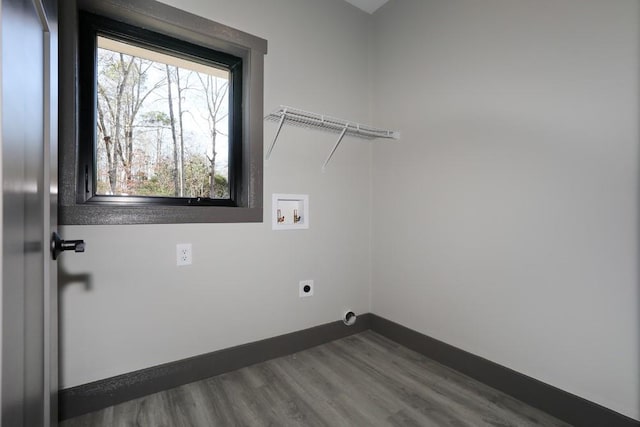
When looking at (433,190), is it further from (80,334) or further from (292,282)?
(80,334)

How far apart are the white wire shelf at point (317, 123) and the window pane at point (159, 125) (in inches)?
13.8

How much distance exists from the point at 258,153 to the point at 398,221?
3.55ft

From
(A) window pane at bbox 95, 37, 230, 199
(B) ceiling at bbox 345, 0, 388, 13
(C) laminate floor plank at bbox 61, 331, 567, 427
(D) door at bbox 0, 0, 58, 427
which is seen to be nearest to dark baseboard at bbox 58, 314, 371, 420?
(C) laminate floor plank at bbox 61, 331, 567, 427

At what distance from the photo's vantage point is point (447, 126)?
190cm

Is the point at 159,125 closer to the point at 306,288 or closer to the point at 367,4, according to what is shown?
the point at 306,288

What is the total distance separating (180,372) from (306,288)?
0.87 m

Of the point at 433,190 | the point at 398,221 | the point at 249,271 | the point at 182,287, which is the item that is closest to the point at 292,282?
the point at 249,271

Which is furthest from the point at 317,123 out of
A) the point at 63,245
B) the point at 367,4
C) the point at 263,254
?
the point at 63,245

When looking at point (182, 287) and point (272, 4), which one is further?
point (272, 4)

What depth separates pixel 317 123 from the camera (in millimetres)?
1842

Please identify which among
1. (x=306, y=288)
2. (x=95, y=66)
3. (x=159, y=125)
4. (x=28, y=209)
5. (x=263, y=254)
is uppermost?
(x=95, y=66)

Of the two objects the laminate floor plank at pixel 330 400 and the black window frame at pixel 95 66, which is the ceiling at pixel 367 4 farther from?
the laminate floor plank at pixel 330 400

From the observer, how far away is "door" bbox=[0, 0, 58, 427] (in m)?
0.48

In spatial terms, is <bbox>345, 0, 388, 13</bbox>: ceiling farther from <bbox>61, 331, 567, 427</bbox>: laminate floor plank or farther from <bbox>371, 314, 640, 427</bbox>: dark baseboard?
<bbox>61, 331, 567, 427</bbox>: laminate floor plank
